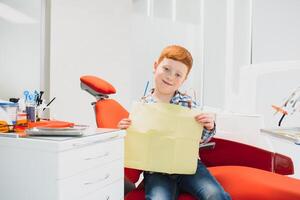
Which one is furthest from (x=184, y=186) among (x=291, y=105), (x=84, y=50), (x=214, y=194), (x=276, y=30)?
(x=84, y=50)

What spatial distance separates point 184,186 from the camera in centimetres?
129

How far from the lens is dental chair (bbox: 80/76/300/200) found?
1.20 m

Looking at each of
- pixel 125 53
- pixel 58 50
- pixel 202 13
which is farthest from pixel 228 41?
pixel 58 50

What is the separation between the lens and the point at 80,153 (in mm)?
1052

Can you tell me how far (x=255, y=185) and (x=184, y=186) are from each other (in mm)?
268

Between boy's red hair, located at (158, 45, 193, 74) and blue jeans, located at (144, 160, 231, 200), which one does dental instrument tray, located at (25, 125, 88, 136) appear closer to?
blue jeans, located at (144, 160, 231, 200)

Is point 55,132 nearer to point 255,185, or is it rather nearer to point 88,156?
point 88,156

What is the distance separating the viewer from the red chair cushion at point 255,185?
45.7 inches

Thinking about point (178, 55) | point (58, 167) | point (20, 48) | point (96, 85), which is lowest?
point (58, 167)

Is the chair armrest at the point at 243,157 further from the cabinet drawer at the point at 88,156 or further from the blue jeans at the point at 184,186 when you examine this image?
the cabinet drawer at the point at 88,156

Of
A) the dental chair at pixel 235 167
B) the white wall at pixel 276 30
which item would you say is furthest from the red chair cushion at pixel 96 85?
the white wall at pixel 276 30

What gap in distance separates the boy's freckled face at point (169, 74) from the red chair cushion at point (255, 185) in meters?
0.42

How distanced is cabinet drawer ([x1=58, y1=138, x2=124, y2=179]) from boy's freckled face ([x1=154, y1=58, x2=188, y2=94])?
1.07 feet

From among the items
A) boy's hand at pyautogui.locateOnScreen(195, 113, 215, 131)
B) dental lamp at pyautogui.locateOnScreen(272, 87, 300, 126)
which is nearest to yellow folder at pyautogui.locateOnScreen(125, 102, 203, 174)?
boy's hand at pyautogui.locateOnScreen(195, 113, 215, 131)
